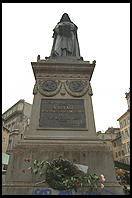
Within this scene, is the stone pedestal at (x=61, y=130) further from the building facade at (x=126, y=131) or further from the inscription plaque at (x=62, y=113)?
the building facade at (x=126, y=131)

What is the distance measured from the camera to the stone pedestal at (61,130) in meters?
5.66

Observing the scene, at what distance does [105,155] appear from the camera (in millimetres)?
6266

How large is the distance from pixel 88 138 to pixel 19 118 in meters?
50.3

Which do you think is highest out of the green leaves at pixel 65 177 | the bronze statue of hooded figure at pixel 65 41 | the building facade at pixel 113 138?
the bronze statue of hooded figure at pixel 65 41

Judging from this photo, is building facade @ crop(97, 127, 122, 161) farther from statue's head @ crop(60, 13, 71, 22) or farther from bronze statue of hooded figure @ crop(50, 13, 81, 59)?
bronze statue of hooded figure @ crop(50, 13, 81, 59)

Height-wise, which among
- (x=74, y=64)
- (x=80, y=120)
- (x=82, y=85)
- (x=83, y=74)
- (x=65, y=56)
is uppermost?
(x=65, y=56)

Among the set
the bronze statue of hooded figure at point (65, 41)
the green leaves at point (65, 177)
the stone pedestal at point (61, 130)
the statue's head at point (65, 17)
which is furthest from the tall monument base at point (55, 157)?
the statue's head at point (65, 17)

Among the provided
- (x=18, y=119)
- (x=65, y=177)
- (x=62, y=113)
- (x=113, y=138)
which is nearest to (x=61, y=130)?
(x=62, y=113)

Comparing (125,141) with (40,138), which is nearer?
(40,138)

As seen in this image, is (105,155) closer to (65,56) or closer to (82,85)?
(82,85)

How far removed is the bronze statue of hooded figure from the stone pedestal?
1.26 m

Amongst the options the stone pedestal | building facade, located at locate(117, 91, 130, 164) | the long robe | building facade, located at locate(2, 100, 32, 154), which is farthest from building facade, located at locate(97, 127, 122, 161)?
the stone pedestal

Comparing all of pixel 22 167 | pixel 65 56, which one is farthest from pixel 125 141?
pixel 22 167

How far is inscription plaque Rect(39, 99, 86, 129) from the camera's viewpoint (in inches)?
286
